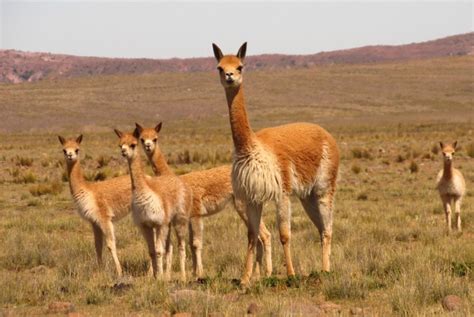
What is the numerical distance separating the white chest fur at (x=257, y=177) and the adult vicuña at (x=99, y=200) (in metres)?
2.32

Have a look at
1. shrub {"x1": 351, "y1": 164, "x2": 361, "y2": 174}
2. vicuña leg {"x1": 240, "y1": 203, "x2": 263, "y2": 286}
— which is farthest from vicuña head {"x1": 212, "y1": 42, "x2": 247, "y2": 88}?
shrub {"x1": 351, "y1": 164, "x2": 361, "y2": 174}

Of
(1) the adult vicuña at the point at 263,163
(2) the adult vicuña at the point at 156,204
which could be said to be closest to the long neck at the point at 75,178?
(2) the adult vicuña at the point at 156,204

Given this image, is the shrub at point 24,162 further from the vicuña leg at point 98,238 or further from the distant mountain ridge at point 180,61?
the distant mountain ridge at point 180,61

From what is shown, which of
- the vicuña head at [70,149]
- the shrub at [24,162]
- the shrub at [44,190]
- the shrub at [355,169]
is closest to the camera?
the vicuña head at [70,149]

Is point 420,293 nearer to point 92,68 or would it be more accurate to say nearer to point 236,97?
point 236,97

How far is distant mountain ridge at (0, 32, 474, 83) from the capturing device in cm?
14662

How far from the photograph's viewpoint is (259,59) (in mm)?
164375

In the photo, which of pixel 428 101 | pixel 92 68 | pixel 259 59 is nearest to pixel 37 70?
pixel 92 68

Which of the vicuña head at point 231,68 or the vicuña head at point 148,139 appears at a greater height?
the vicuña head at point 231,68

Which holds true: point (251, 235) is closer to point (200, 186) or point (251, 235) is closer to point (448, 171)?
point (200, 186)

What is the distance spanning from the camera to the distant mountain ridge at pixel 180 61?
147m

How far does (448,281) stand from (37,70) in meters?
149


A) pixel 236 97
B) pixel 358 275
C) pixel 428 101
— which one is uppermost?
pixel 236 97

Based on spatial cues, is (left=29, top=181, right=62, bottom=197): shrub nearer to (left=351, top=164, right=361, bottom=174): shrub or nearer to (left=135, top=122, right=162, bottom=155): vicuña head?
(left=135, top=122, right=162, bottom=155): vicuña head
